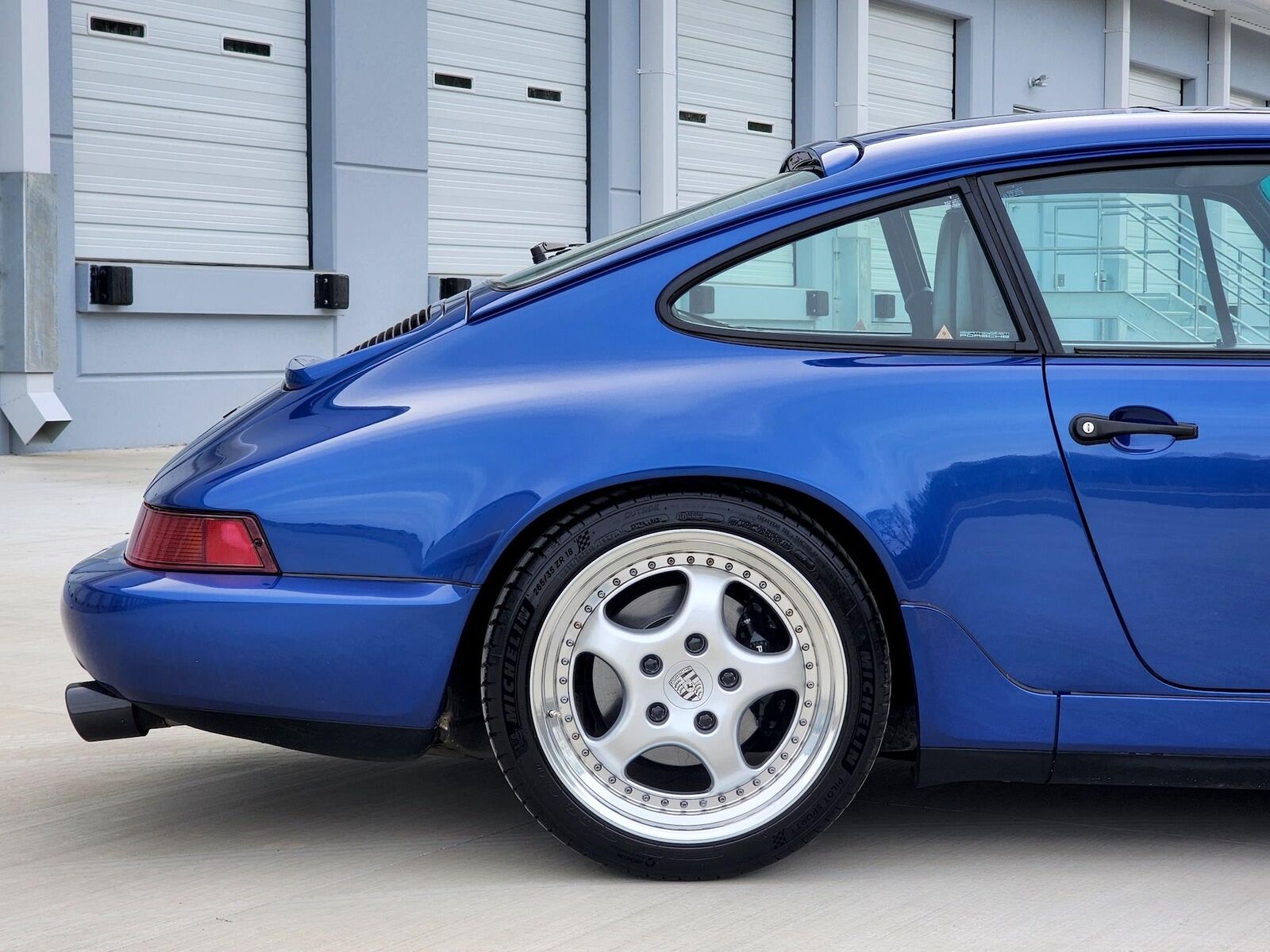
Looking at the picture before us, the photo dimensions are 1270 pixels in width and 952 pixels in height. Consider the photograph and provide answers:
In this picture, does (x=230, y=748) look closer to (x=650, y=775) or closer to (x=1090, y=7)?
(x=650, y=775)

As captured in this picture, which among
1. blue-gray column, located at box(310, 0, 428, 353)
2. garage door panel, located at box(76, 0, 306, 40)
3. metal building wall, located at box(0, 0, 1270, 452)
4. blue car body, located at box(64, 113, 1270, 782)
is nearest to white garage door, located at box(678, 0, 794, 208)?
metal building wall, located at box(0, 0, 1270, 452)

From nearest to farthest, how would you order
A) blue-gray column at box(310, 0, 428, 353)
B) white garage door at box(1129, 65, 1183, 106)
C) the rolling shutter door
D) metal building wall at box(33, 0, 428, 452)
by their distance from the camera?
metal building wall at box(33, 0, 428, 452), blue-gray column at box(310, 0, 428, 353), white garage door at box(1129, 65, 1183, 106), the rolling shutter door

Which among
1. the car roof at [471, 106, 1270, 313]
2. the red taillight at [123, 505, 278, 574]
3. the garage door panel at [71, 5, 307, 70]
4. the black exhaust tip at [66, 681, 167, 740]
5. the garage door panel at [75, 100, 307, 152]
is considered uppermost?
the garage door panel at [71, 5, 307, 70]

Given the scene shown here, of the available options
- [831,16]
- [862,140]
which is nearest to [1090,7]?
[831,16]

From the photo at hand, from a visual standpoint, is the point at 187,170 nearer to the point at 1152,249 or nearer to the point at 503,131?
the point at 503,131

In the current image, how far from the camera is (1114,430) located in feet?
9.26

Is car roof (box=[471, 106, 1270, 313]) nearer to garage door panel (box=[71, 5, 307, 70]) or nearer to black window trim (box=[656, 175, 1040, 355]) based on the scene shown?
black window trim (box=[656, 175, 1040, 355])

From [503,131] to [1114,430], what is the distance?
41.0 ft

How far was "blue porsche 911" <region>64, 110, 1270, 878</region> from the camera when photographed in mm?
2811

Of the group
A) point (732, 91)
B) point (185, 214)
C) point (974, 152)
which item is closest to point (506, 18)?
point (732, 91)

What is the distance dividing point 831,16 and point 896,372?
16160 millimetres

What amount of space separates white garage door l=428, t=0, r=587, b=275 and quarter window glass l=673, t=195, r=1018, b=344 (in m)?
11.4

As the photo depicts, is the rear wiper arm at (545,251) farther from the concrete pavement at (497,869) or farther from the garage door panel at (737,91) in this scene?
the garage door panel at (737,91)

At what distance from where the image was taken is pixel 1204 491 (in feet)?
9.21
